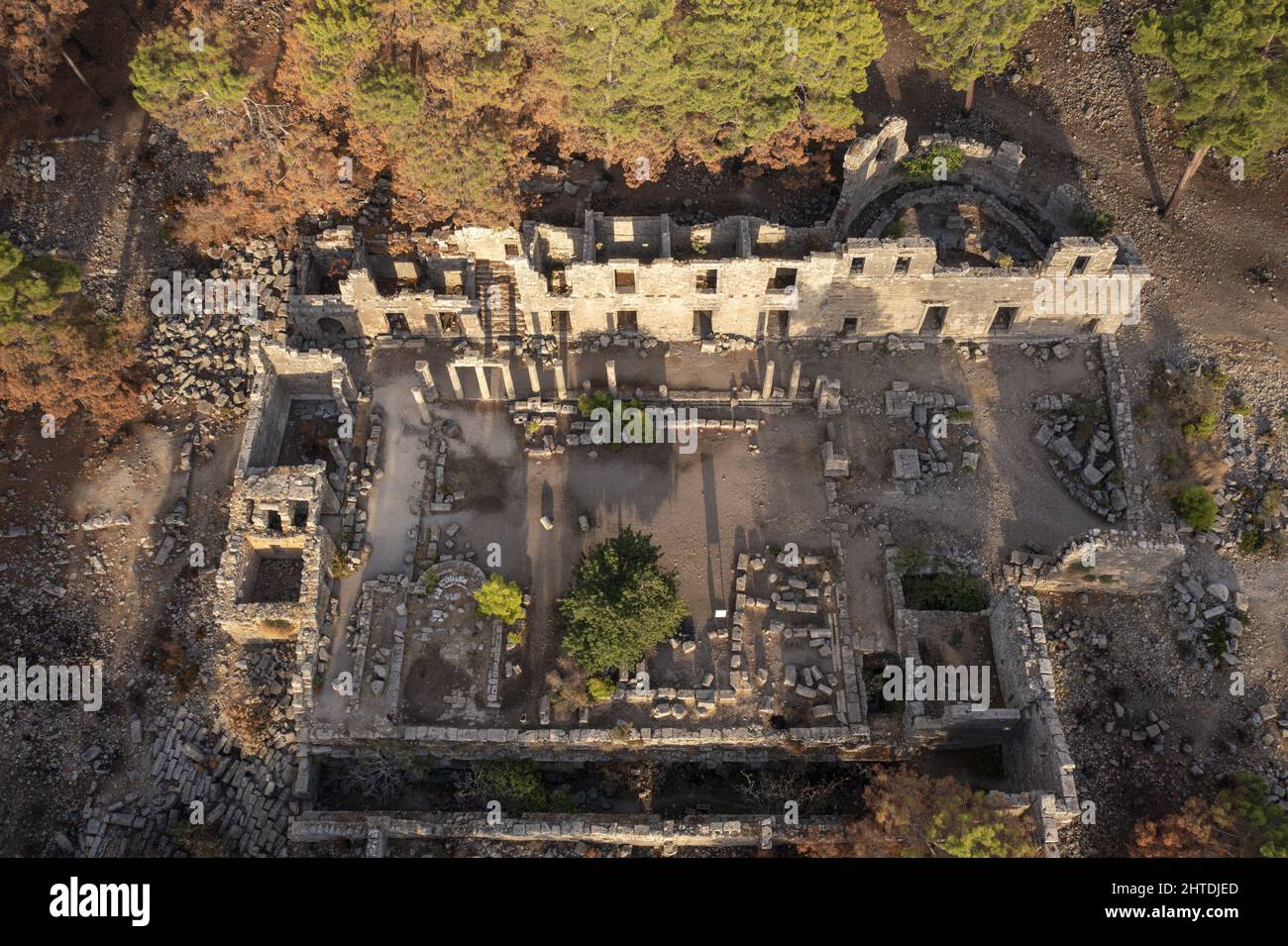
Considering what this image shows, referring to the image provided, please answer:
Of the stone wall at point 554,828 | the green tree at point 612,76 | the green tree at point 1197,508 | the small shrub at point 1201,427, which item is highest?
the green tree at point 612,76

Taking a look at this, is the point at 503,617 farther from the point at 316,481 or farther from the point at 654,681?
the point at 316,481

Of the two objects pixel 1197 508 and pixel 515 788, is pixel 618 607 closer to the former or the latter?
pixel 515 788

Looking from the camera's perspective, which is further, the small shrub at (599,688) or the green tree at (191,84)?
the green tree at (191,84)

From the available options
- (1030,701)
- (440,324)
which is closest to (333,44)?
(440,324)

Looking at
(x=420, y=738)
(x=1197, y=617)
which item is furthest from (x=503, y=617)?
Answer: (x=1197, y=617)

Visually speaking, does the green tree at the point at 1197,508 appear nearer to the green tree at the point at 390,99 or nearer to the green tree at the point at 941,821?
the green tree at the point at 941,821

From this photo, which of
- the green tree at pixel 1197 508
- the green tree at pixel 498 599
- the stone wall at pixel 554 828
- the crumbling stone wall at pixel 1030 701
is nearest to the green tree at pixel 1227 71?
the green tree at pixel 1197 508
